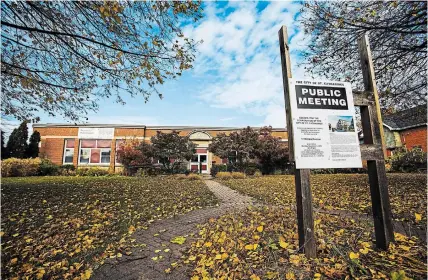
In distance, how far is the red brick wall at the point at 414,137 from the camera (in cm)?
1989

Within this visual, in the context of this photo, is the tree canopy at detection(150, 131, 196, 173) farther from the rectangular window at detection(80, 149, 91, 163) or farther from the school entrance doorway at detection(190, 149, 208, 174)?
the rectangular window at detection(80, 149, 91, 163)

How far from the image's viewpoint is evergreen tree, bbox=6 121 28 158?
21734 mm

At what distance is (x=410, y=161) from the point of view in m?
16.7

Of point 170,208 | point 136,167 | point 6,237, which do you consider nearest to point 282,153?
point 136,167

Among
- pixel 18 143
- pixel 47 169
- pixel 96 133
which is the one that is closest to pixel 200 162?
pixel 96 133

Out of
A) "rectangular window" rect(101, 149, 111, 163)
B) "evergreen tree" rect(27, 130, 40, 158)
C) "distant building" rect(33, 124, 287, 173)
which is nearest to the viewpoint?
"evergreen tree" rect(27, 130, 40, 158)

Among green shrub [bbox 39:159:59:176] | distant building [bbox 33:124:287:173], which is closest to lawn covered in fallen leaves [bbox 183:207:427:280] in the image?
green shrub [bbox 39:159:59:176]

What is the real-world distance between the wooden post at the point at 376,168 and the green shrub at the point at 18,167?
2306 cm

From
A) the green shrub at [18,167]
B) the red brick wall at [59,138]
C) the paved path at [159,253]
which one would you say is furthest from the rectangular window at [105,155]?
the paved path at [159,253]

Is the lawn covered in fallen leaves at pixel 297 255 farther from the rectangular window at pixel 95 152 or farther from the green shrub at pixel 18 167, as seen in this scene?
the rectangular window at pixel 95 152

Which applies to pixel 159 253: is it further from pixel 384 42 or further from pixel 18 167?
pixel 18 167

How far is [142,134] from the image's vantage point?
26.0m

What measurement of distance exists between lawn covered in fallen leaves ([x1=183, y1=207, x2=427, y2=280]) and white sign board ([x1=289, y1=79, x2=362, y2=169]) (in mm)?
1034

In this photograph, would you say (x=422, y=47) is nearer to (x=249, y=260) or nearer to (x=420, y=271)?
(x=420, y=271)
